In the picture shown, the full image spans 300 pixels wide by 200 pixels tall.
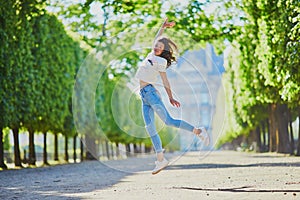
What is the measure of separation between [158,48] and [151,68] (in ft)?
1.27

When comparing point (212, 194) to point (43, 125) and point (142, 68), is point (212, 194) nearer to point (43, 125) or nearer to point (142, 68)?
point (142, 68)

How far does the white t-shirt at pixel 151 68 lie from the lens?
372 inches

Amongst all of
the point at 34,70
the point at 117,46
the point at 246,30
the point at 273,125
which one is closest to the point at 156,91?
the point at 117,46

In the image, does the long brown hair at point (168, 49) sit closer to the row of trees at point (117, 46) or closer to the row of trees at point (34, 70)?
the row of trees at point (117, 46)

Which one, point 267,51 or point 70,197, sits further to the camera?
point 267,51

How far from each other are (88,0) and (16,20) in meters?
3.41

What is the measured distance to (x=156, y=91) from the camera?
9383mm

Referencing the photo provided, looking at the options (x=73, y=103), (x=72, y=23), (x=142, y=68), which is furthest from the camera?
(x=73, y=103)

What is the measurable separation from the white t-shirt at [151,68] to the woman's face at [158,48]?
0.08m

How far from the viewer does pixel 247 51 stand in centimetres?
2733

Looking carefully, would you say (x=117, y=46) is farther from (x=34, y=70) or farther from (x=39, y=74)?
(x=39, y=74)

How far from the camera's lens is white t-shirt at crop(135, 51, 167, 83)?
9.46m

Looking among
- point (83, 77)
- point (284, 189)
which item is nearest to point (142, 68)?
point (284, 189)

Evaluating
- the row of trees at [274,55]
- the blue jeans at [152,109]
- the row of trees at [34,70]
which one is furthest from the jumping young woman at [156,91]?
the row of trees at [34,70]
